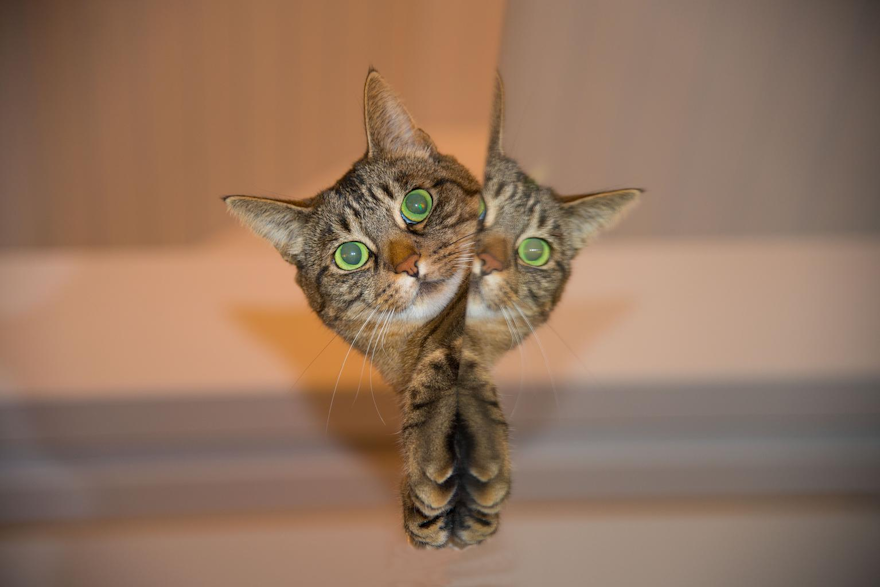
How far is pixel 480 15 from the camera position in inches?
37.9

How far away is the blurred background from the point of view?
281mm

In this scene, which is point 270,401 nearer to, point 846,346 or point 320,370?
point 320,370

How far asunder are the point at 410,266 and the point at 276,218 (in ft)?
0.53

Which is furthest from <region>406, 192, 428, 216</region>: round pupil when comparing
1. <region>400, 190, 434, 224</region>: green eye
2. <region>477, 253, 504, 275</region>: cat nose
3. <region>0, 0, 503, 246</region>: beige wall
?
<region>0, 0, 503, 246</region>: beige wall

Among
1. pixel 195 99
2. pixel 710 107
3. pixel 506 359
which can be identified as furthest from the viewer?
pixel 195 99

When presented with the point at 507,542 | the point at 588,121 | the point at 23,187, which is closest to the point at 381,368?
the point at 507,542

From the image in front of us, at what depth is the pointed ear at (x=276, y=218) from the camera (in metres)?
0.52

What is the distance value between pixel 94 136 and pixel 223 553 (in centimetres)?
70

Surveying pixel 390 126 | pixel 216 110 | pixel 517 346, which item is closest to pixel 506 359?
pixel 517 346

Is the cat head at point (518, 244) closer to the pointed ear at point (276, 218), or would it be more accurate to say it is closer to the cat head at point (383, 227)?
the cat head at point (383, 227)

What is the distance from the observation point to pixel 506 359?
0.38 m

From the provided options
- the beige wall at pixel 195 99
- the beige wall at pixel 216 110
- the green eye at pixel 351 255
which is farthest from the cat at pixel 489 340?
the beige wall at pixel 216 110

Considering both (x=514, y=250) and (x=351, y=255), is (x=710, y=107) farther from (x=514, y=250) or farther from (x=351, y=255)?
(x=351, y=255)

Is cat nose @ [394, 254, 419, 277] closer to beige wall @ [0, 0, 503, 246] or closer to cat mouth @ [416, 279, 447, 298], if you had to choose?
cat mouth @ [416, 279, 447, 298]
